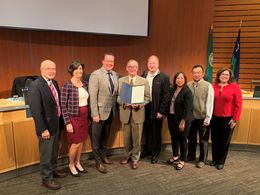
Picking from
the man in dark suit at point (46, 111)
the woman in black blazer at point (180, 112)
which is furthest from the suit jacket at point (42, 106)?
the woman in black blazer at point (180, 112)

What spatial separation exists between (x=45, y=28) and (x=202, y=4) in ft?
11.7

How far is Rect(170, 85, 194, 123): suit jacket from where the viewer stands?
2910mm

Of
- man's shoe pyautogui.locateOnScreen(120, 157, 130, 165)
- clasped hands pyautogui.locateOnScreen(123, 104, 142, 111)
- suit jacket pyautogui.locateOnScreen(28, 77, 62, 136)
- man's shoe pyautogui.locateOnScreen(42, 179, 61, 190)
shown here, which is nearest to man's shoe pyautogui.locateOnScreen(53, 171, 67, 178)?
man's shoe pyautogui.locateOnScreen(42, 179, 61, 190)

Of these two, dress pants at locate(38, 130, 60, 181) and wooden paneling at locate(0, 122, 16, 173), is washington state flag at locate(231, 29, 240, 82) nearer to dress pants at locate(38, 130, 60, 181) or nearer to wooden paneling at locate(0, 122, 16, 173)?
dress pants at locate(38, 130, 60, 181)

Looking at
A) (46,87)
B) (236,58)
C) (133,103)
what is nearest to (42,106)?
(46,87)

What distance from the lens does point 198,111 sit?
3082 millimetres

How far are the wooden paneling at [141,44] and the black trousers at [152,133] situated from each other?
7.56 feet

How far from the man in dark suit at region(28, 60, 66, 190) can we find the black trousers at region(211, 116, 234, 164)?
7.10 feet

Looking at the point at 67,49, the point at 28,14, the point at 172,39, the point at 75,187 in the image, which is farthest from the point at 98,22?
the point at 75,187

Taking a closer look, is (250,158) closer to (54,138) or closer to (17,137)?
(54,138)

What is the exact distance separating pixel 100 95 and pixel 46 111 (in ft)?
2.37

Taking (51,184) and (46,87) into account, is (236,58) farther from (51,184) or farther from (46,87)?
(51,184)

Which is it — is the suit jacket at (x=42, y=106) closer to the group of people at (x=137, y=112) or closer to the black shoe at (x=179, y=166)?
the group of people at (x=137, y=112)

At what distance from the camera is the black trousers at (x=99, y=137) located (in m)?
2.95
